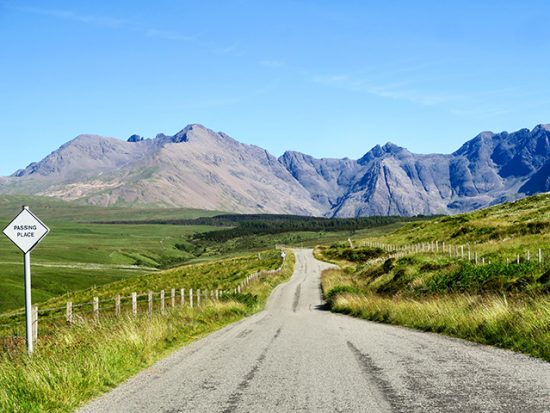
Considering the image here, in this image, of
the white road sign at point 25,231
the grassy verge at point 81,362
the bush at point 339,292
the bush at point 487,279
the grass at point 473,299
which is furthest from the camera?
the bush at point 339,292

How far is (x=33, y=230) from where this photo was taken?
15.5 metres

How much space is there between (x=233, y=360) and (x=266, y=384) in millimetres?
3553

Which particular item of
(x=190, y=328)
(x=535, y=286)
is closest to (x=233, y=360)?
(x=190, y=328)

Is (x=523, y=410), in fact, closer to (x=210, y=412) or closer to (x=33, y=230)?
(x=210, y=412)

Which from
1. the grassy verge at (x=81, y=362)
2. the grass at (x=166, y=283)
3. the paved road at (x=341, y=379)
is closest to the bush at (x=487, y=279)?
the paved road at (x=341, y=379)

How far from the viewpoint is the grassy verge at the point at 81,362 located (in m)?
10.3

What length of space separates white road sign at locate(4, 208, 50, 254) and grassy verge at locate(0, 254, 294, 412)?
8.93 feet

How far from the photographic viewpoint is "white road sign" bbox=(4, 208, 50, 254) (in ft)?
49.9

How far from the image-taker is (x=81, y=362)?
1279 centimetres

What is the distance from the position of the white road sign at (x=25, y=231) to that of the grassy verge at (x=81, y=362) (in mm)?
2720

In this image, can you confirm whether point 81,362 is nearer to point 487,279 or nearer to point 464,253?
point 487,279

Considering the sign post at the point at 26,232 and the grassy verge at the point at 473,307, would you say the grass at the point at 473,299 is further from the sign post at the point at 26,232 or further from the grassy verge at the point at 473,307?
the sign post at the point at 26,232

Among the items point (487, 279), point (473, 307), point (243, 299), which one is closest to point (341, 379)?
point (473, 307)

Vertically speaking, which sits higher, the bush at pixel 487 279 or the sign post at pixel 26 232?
the sign post at pixel 26 232
